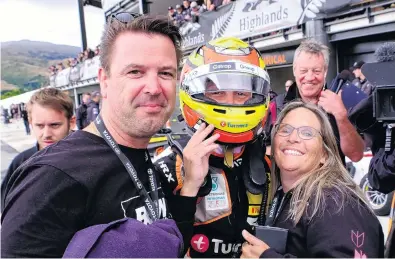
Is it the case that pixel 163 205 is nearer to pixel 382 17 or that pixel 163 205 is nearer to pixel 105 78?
pixel 105 78

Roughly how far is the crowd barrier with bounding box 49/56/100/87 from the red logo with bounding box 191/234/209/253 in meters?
18.1

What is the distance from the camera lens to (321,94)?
95.0 inches

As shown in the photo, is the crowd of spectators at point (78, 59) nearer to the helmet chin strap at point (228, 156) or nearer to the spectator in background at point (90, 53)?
the spectator in background at point (90, 53)

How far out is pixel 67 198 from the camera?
1.05m

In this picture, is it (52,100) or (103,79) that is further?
(52,100)

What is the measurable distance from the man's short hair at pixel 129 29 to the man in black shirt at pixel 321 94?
132cm

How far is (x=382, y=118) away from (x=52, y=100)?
224 cm

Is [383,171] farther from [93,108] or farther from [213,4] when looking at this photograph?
[213,4]

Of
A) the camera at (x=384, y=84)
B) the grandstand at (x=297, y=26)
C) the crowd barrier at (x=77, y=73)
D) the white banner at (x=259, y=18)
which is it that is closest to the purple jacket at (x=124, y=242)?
the camera at (x=384, y=84)

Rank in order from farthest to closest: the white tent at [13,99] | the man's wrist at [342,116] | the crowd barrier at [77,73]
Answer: the crowd barrier at [77,73] < the white tent at [13,99] < the man's wrist at [342,116]

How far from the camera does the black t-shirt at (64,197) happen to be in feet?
3.26

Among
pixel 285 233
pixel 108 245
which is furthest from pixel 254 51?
pixel 108 245

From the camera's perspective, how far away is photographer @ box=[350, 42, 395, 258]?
167 centimetres

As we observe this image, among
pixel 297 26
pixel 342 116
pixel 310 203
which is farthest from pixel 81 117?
pixel 310 203
